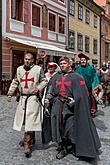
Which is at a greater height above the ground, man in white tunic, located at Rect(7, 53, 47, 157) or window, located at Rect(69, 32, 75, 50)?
window, located at Rect(69, 32, 75, 50)

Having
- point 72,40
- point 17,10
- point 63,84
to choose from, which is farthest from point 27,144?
point 72,40

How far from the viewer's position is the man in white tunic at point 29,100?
5148 mm

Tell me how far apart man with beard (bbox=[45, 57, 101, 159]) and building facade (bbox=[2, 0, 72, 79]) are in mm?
8513

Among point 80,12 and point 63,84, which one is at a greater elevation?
point 80,12

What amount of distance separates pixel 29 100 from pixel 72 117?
0.76 m

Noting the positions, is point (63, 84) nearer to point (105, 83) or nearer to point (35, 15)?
point (105, 83)

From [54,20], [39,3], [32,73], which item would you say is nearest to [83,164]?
[32,73]

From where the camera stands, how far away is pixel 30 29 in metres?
19.6

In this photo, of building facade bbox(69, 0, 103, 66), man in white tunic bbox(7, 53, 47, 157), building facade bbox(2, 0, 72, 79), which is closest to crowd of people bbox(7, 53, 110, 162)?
man in white tunic bbox(7, 53, 47, 157)

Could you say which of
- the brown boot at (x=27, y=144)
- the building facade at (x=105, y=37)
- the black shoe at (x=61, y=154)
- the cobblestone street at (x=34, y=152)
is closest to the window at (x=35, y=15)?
the cobblestone street at (x=34, y=152)

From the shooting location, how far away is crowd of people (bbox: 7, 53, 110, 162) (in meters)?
4.90

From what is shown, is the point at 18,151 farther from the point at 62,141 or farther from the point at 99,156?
the point at 99,156

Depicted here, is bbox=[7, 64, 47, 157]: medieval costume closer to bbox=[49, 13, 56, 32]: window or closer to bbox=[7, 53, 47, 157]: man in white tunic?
bbox=[7, 53, 47, 157]: man in white tunic

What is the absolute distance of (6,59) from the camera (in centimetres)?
1709
